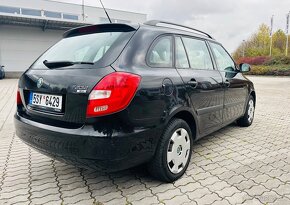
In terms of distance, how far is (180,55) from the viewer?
2988 mm

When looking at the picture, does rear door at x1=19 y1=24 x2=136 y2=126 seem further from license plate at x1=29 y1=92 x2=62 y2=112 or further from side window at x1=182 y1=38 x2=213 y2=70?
side window at x1=182 y1=38 x2=213 y2=70

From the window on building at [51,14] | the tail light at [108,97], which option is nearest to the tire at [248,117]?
the tail light at [108,97]

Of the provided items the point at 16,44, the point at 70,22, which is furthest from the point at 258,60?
the point at 16,44

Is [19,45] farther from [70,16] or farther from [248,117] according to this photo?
[248,117]

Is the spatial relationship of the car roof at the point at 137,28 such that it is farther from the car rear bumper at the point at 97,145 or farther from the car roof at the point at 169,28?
the car rear bumper at the point at 97,145

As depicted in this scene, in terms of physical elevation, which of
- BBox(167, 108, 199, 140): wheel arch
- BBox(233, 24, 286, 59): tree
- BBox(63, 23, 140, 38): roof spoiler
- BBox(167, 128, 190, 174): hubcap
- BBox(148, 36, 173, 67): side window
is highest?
BBox(233, 24, 286, 59): tree

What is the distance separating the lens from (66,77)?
2303mm

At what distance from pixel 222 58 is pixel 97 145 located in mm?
2826

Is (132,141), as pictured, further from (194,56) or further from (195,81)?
(194,56)

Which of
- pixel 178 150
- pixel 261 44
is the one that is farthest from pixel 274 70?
pixel 178 150

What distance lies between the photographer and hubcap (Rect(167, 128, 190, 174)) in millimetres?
2701

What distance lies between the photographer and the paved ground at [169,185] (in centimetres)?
247

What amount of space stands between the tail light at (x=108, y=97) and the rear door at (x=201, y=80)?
0.91 meters

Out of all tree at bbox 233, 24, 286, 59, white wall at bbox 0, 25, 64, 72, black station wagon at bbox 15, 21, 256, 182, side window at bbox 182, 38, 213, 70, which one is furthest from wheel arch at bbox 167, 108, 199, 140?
tree at bbox 233, 24, 286, 59
